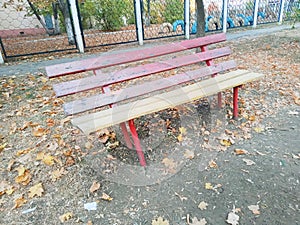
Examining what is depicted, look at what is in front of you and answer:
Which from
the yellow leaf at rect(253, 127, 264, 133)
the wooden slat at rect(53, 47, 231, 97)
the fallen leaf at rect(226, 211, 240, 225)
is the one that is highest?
the wooden slat at rect(53, 47, 231, 97)

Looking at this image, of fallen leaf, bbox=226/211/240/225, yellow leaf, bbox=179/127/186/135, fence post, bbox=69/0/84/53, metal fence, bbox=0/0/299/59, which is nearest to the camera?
fallen leaf, bbox=226/211/240/225

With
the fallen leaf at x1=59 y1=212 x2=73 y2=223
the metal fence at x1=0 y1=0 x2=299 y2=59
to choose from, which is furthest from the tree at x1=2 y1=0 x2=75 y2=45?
the fallen leaf at x1=59 y1=212 x2=73 y2=223

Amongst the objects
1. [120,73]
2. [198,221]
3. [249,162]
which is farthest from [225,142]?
[120,73]

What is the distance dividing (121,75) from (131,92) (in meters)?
0.20

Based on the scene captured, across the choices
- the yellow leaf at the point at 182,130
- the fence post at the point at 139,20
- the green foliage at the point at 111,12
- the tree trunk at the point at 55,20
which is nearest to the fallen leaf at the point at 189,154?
the yellow leaf at the point at 182,130

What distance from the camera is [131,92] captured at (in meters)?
2.56

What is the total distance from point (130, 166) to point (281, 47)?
5.50 meters

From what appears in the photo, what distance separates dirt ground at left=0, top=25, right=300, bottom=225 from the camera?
187cm

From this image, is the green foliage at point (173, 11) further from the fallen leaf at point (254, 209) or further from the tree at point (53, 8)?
the fallen leaf at point (254, 209)

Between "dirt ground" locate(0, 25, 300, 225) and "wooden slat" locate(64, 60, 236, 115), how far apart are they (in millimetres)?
487

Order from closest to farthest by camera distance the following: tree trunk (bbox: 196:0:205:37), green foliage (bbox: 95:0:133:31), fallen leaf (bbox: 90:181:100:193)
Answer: fallen leaf (bbox: 90:181:100:193) < tree trunk (bbox: 196:0:205:37) < green foliage (bbox: 95:0:133:31)

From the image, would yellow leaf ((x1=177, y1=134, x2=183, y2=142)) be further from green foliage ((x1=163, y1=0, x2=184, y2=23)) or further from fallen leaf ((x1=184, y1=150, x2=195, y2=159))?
green foliage ((x1=163, y1=0, x2=184, y2=23))

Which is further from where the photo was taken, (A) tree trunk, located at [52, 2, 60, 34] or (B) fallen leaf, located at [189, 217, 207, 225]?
(A) tree trunk, located at [52, 2, 60, 34]

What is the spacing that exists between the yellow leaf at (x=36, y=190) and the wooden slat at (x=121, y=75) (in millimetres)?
802
